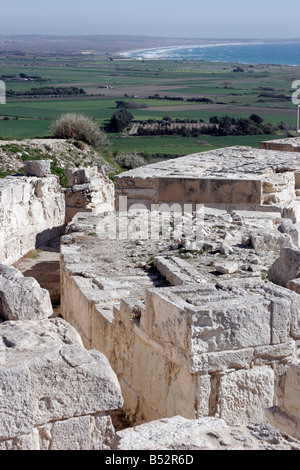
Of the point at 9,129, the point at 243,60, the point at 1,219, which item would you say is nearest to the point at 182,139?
the point at 9,129

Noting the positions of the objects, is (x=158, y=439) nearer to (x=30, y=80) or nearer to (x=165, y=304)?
(x=165, y=304)

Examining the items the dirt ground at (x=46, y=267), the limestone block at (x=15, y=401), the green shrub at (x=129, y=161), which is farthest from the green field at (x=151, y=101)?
the limestone block at (x=15, y=401)

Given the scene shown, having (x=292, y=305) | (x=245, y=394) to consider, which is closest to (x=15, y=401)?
(x=245, y=394)

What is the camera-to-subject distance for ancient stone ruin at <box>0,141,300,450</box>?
130 inches

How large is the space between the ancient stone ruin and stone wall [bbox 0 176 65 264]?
225cm

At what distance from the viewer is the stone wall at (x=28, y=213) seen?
37.5 feet

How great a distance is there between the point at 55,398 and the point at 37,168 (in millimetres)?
10123

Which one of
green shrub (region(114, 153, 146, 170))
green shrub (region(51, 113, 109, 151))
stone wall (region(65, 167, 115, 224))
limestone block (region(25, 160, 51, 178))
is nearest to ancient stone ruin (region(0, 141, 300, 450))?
limestone block (region(25, 160, 51, 178))

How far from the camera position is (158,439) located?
312 cm

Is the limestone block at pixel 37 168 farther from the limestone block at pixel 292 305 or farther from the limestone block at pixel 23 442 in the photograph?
the limestone block at pixel 23 442

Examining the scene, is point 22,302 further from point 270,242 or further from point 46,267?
point 46,267

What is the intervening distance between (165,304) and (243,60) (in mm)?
183320

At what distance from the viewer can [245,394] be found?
4520 millimetres

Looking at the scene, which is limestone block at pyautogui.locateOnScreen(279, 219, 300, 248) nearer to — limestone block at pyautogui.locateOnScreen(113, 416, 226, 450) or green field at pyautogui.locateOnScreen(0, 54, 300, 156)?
limestone block at pyautogui.locateOnScreen(113, 416, 226, 450)
